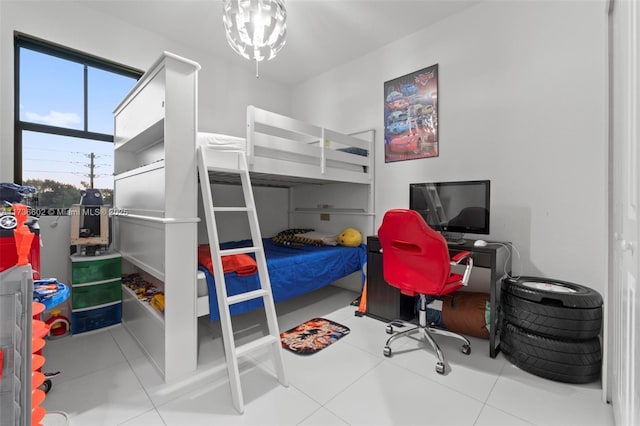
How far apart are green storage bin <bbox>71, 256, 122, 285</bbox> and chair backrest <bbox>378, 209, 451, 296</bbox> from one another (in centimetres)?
252

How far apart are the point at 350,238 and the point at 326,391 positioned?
188 centimetres

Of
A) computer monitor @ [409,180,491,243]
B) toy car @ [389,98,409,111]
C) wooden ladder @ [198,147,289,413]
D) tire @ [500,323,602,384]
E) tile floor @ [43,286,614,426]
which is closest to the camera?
tile floor @ [43,286,614,426]

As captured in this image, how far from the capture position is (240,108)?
12.9ft

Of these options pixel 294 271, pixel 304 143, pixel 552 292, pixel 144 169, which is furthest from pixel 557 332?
pixel 144 169

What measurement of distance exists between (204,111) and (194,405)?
326 cm

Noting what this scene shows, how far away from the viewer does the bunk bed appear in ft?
5.76

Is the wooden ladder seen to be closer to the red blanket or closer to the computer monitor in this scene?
the red blanket

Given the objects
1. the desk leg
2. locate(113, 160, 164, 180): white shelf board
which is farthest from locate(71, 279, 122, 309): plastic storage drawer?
the desk leg

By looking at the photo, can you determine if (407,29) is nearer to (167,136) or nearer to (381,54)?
(381,54)

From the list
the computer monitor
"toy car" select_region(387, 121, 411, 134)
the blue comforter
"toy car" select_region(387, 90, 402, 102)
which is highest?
"toy car" select_region(387, 90, 402, 102)

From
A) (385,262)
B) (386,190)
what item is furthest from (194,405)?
(386,190)

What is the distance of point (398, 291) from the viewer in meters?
2.62

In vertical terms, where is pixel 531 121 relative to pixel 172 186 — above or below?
above

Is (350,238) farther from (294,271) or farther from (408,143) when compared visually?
(408,143)
